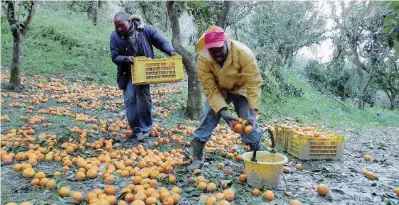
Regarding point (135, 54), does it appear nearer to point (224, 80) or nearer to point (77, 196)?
point (224, 80)

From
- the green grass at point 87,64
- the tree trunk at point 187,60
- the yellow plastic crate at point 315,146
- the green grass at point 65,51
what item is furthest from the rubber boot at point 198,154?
the green grass at point 65,51

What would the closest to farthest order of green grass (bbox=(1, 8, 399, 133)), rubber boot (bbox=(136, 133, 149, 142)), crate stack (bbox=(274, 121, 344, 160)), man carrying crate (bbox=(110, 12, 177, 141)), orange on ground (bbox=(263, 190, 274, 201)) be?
orange on ground (bbox=(263, 190, 274, 201))
man carrying crate (bbox=(110, 12, 177, 141))
crate stack (bbox=(274, 121, 344, 160))
rubber boot (bbox=(136, 133, 149, 142))
green grass (bbox=(1, 8, 399, 133))

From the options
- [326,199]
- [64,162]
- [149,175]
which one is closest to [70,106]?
[64,162]

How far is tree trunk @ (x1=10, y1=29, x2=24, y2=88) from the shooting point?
8.47 metres

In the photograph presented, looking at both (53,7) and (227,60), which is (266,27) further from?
(227,60)

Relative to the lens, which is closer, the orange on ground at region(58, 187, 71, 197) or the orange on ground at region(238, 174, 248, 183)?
the orange on ground at region(58, 187, 71, 197)

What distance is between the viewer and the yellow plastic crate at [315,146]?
5168 mm

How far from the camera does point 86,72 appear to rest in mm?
12445

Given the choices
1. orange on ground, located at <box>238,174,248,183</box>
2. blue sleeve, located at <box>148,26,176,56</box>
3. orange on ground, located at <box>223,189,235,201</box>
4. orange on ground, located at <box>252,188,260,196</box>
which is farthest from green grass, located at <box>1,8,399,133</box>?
orange on ground, located at <box>223,189,235,201</box>

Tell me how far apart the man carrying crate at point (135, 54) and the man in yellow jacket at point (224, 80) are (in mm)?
1328

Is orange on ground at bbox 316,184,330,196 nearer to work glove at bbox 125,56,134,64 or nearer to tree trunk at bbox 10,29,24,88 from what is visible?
work glove at bbox 125,56,134,64

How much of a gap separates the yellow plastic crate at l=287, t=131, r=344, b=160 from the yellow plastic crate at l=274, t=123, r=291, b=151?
0.21m

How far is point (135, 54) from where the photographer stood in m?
5.23

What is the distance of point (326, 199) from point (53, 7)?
25.6 m
